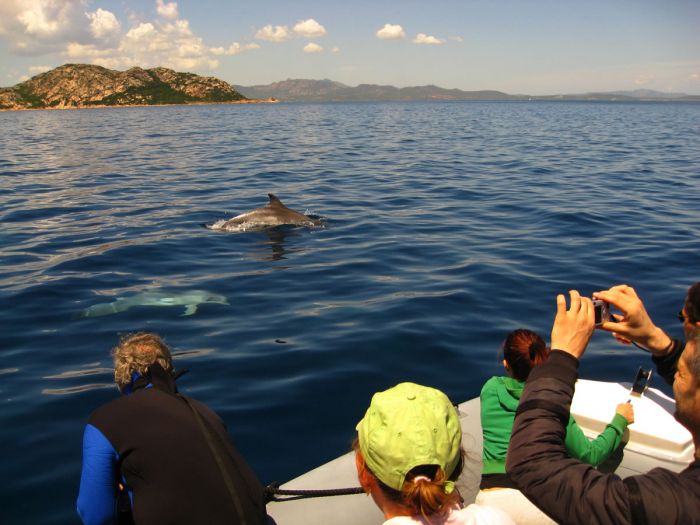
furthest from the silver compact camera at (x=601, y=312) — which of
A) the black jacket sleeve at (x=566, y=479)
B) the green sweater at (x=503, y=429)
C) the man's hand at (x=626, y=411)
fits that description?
the man's hand at (x=626, y=411)

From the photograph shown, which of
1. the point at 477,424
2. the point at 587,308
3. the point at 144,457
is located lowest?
the point at 477,424

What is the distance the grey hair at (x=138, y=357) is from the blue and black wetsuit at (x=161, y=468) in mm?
558

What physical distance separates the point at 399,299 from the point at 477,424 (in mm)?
5712

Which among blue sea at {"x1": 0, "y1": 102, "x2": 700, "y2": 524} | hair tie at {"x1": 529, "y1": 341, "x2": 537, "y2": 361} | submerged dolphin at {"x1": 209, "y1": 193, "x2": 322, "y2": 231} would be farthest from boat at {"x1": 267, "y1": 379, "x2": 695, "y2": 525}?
submerged dolphin at {"x1": 209, "y1": 193, "x2": 322, "y2": 231}

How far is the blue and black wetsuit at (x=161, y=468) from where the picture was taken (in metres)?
4.03

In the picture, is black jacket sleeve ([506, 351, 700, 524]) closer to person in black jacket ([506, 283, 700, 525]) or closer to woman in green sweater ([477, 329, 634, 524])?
person in black jacket ([506, 283, 700, 525])

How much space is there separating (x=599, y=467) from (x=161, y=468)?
3.81 m

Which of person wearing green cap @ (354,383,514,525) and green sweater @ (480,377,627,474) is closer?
person wearing green cap @ (354,383,514,525)

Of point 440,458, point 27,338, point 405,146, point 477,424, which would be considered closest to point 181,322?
point 27,338

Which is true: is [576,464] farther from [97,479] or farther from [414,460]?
[97,479]

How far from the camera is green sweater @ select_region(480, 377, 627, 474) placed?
15.8 feet

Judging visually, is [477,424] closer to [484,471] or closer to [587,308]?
[484,471]

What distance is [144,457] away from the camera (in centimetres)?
410

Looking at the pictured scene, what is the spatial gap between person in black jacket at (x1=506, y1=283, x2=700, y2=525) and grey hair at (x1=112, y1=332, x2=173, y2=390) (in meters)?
3.11
